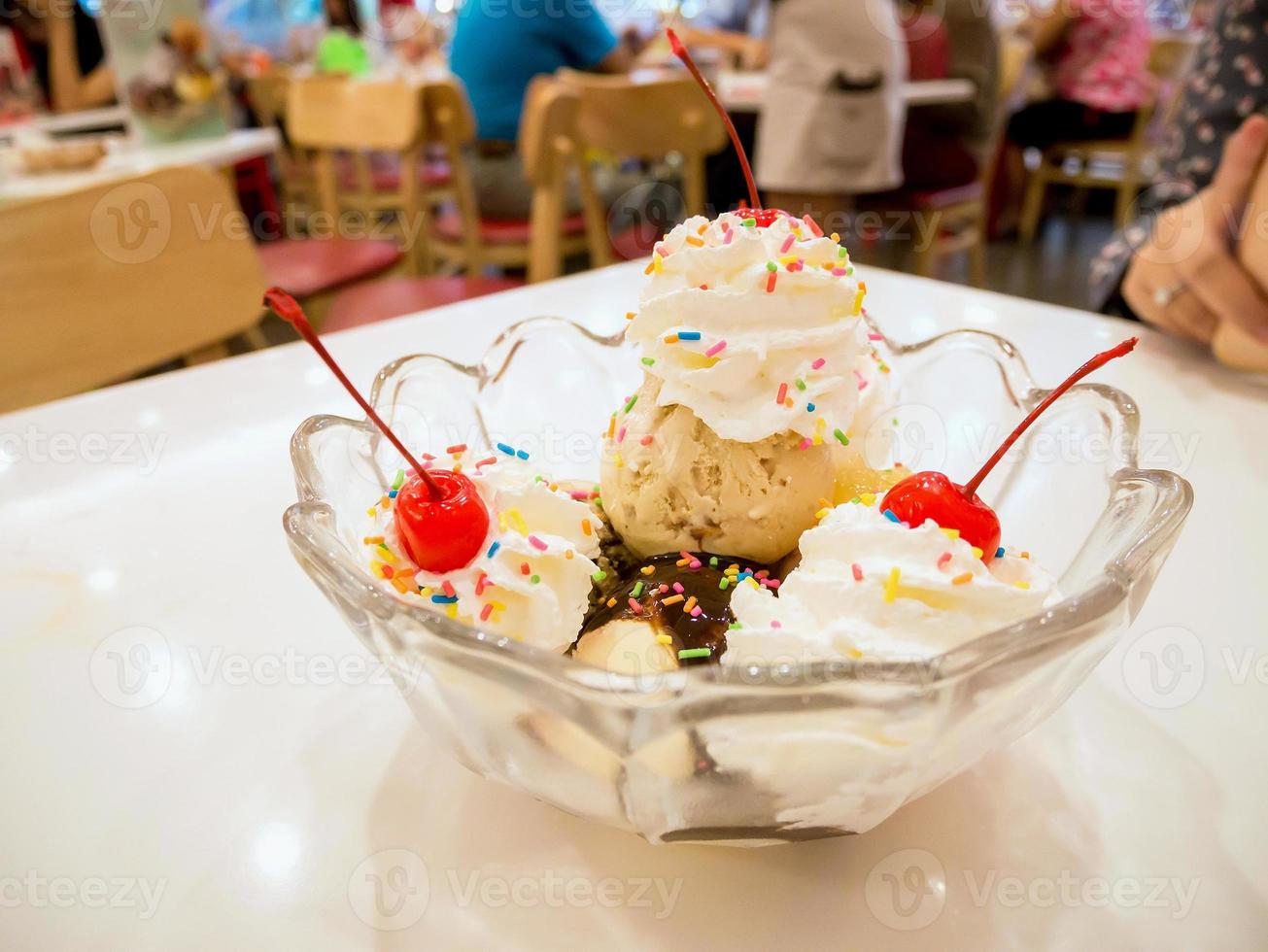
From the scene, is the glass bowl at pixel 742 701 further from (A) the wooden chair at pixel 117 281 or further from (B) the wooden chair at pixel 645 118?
(B) the wooden chair at pixel 645 118

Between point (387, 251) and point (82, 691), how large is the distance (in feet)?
6.44

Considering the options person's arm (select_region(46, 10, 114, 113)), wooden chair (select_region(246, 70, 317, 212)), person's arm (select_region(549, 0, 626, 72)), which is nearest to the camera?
person's arm (select_region(549, 0, 626, 72))

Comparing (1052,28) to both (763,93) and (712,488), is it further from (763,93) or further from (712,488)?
(712,488)

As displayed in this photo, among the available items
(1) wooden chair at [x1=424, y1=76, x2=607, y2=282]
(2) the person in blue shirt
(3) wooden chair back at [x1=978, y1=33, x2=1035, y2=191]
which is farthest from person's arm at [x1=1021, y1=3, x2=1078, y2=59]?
(1) wooden chair at [x1=424, y1=76, x2=607, y2=282]

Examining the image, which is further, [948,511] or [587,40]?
[587,40]

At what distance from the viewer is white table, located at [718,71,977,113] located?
3.03 metres

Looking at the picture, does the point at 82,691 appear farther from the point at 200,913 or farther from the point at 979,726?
the point at 979,726

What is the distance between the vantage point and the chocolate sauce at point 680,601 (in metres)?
0.56

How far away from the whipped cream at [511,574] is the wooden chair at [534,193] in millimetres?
1564

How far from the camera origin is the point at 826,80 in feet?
8.47

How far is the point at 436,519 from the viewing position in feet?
1.73

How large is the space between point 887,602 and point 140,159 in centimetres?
292
